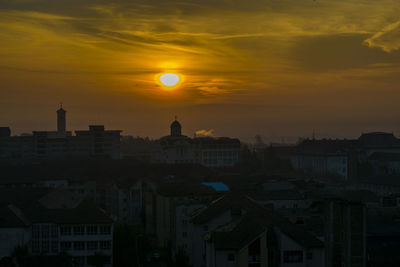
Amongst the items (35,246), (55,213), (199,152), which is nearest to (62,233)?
(35,246)

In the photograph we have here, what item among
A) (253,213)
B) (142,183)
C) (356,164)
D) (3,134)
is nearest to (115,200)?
(142,183)

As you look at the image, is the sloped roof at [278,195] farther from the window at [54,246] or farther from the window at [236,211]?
the window at [54,246]

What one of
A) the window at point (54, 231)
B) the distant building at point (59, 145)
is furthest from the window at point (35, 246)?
the distant building at point (59, 145)

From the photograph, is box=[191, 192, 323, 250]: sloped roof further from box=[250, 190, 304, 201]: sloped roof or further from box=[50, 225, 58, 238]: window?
box=[250, 190, 304, 201]: sloped roof

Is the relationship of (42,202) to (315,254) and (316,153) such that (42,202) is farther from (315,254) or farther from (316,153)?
(316,153)

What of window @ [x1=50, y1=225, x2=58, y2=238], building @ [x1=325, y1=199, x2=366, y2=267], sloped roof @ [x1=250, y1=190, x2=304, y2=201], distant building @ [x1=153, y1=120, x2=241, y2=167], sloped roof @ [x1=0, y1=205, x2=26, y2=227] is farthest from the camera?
distant building @ [x1=153, y1=120, x2=241, y2=167]

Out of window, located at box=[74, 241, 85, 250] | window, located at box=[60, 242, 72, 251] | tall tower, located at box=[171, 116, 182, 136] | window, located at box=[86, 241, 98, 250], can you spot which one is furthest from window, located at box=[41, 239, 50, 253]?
tall tower, located at box=[171, 116, 182, 136]
